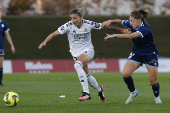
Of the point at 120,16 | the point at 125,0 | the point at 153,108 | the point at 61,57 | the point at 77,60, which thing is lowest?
the point at 153,108

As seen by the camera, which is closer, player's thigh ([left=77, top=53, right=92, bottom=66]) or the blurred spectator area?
player's thigh ([left=77, top=53, right=92, bottom=66])

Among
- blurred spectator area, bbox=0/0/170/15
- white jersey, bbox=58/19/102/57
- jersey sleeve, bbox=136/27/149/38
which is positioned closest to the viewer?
jersey sleeve, bbox=136/27/149/38

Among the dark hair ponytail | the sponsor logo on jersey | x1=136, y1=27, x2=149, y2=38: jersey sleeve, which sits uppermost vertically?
the sponsor logo on jersey

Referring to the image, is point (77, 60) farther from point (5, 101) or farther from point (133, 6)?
point (133, 6)

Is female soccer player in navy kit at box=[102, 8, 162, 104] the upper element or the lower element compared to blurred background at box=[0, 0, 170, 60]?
lower

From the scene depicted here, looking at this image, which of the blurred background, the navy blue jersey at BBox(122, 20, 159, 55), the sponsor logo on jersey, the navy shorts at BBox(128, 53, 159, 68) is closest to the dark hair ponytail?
the navy blue jersey at BBox(122, 20, 159, 55)

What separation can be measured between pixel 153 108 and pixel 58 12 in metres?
24.9

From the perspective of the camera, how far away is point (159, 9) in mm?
32031

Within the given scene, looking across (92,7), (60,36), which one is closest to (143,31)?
(60,36)

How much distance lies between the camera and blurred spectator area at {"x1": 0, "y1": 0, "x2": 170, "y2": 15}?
31406 millimetres

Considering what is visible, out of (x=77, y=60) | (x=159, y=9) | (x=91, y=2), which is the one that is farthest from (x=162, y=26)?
(x=77, y=60)

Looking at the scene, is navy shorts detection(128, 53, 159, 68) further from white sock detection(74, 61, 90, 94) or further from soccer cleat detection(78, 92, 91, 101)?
soccer cleat detection(78, 92, 91, 101)

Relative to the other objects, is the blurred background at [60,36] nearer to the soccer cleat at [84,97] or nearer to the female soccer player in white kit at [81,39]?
the female soccer player in white kit at [81,39]

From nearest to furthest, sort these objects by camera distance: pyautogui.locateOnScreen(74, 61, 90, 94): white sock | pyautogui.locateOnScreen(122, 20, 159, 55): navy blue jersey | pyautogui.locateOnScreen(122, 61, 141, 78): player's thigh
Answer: pyautogui.locateOnScreen(122, 20, 159, 55): navy blue jersey < pyautogui.locateOnScreen(122, 61, 141, 78): player's thigh < pyautogui.locateOnScreen(74, 61, 90, 94): white sock
